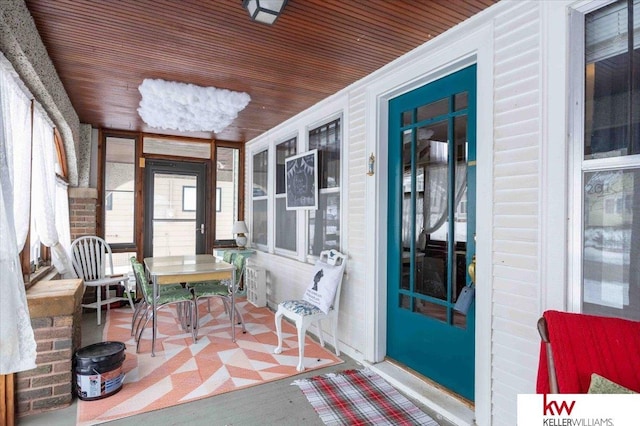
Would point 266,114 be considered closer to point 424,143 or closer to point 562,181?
point 424,143

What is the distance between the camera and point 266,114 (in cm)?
442

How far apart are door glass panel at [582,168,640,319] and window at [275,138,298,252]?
321cm

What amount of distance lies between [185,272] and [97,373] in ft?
3.57

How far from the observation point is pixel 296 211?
447 centimetres

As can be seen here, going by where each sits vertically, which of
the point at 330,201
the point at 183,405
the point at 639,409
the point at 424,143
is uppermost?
the point at 424,143

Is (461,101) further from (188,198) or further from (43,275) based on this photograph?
(188,198)

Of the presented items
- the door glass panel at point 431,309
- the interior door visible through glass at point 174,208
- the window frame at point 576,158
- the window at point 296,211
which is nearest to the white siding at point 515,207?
the window frame at point 576,158

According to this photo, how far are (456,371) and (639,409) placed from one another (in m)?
1.31

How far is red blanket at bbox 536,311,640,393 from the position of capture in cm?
134

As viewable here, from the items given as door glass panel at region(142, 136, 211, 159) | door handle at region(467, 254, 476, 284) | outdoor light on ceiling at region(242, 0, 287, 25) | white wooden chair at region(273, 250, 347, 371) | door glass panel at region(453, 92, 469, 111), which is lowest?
white wooden chair at region(273, 250, 347, 371)

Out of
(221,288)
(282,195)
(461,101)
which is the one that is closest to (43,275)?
(221,288)

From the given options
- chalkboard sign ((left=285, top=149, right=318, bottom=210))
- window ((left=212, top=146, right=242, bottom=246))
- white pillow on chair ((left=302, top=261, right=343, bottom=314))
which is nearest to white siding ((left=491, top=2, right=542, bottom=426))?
white pillow on chair ((left=302, top=261, right=343, bottom=314))

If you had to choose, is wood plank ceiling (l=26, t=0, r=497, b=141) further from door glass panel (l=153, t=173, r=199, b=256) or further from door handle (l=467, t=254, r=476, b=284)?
door glass panel (l=153, t=173, r=199, b=256)

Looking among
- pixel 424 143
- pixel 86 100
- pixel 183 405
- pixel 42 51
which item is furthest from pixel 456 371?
pixel 86 100
